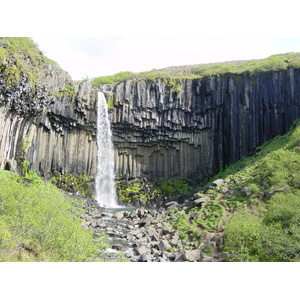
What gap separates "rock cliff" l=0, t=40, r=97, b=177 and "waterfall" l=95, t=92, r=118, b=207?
694 mm

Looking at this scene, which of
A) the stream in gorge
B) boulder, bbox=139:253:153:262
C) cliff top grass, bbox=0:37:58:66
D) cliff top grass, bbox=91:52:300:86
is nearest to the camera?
boulder, bbox=139:253:153:262

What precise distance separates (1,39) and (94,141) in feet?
45.1

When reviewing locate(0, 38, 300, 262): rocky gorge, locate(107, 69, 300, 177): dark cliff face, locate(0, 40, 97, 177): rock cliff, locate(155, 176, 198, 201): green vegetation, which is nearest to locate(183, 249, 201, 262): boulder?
locate(0, 38, 300, 262): rocky gorge

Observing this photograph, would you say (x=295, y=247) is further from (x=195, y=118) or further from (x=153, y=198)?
(x=195, y=118)

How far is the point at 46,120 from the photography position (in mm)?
28641

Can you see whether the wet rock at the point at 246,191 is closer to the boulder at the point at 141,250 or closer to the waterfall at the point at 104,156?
the boulder at the point at 141,250

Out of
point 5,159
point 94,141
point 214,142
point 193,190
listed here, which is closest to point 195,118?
point 214,142

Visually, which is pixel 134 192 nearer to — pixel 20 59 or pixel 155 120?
pixel 155 120

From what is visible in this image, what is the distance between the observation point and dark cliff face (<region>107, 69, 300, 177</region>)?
3191 cm

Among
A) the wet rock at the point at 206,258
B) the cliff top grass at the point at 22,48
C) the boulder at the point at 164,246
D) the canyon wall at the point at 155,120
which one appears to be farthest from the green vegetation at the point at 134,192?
the wet rock at the point at 206,258

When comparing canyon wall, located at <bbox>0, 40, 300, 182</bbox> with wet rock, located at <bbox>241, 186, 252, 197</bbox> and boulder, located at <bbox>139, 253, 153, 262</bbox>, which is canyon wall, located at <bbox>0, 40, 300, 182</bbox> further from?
boulder, located at <bbox>139, 253, 153, 262</bbox>

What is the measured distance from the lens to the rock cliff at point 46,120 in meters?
23.2

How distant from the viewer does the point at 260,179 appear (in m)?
16.5

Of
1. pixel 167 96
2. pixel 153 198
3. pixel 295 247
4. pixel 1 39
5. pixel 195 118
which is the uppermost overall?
pixel 1 39
